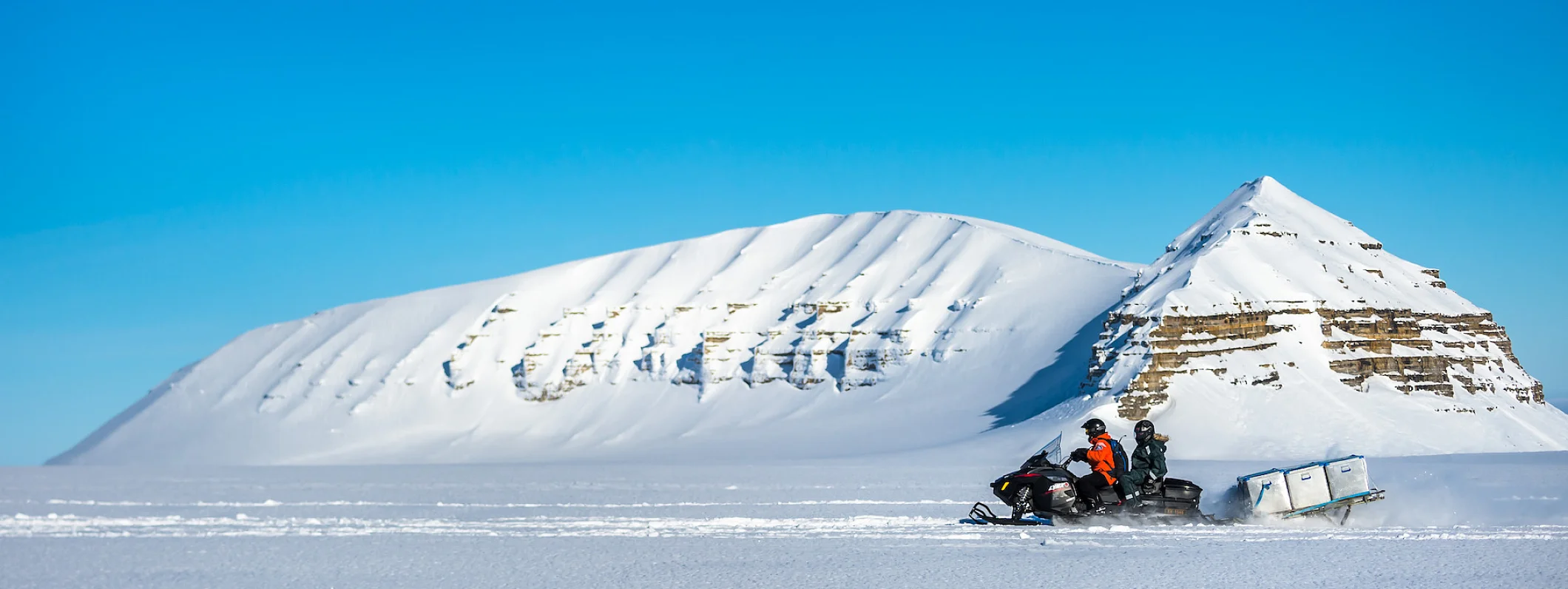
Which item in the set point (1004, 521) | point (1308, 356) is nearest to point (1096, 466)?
point (1004, 521)

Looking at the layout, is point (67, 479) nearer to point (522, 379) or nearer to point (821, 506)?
point (821, 506)

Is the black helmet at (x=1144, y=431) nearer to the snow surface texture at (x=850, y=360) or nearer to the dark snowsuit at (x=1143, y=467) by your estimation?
the dark snowsuit at (x=1143, y=467)

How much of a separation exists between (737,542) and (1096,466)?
232 inches

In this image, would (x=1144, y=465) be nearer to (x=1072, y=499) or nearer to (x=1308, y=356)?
(x=1072, y=499)

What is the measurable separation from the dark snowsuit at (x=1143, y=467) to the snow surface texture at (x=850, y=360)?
40.9 m

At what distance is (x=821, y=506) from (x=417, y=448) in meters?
74.7

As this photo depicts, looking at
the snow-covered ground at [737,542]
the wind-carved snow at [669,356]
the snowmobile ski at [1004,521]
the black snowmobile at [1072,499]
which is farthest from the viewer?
the wind-carved snow at [669,356]

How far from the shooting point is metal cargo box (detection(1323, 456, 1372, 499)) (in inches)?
816

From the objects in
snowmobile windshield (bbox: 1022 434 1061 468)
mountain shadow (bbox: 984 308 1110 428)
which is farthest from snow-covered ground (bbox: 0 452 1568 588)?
mountain shadow (bbox: 984 308 1110 428)

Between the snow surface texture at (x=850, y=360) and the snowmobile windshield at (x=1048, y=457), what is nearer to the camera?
the snowmobile windshield at (x=1048, y=457)

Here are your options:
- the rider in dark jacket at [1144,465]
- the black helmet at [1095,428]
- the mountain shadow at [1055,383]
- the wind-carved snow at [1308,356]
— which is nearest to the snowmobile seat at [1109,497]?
the rider in dark jacket at [1144,465]

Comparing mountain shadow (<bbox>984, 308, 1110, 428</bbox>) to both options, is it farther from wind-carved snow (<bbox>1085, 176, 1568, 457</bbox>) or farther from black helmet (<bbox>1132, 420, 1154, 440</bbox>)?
black helmet (<bbox>1132, 420, 1154, 440</bbox>)

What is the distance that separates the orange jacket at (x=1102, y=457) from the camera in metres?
21.0

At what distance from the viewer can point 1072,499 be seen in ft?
69.3
